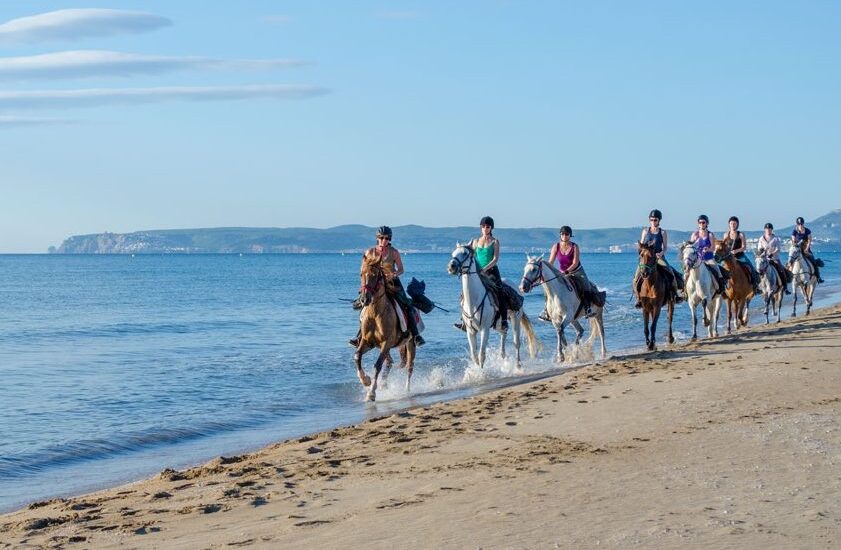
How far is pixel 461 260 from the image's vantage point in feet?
60.4

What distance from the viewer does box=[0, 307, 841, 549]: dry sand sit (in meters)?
7.53

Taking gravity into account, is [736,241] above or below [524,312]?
above

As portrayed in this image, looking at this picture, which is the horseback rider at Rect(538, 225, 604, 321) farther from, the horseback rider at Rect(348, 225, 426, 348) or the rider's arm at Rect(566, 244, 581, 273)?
the horseback rider at Rect(348, 225, 426, 348)

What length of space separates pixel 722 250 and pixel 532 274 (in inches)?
289

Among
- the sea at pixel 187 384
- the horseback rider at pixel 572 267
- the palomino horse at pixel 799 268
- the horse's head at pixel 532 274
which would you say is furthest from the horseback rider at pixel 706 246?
the palomino horse at pixel 799 268

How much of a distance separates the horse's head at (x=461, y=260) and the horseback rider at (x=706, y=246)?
7410mm

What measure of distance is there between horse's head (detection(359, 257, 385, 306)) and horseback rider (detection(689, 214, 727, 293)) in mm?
9947

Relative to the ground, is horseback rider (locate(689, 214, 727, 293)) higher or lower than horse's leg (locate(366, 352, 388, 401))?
higher

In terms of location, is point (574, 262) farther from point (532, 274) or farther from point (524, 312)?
point (532, 274)

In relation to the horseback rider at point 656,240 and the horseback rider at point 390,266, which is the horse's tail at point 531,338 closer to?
the horseback rider at point 656,240

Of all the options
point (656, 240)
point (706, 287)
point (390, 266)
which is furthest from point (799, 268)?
point (390, 266)

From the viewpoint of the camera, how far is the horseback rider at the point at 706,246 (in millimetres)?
24109

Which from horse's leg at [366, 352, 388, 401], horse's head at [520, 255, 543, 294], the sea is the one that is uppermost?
horse's head at [520, 255, 543, 294]

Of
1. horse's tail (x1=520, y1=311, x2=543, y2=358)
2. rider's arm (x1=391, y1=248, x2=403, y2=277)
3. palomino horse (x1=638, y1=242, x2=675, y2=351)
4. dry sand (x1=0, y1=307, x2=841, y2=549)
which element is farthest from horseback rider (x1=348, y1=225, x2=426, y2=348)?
palomino horse (x1=638, y1=242, x2=675, y2=351)
